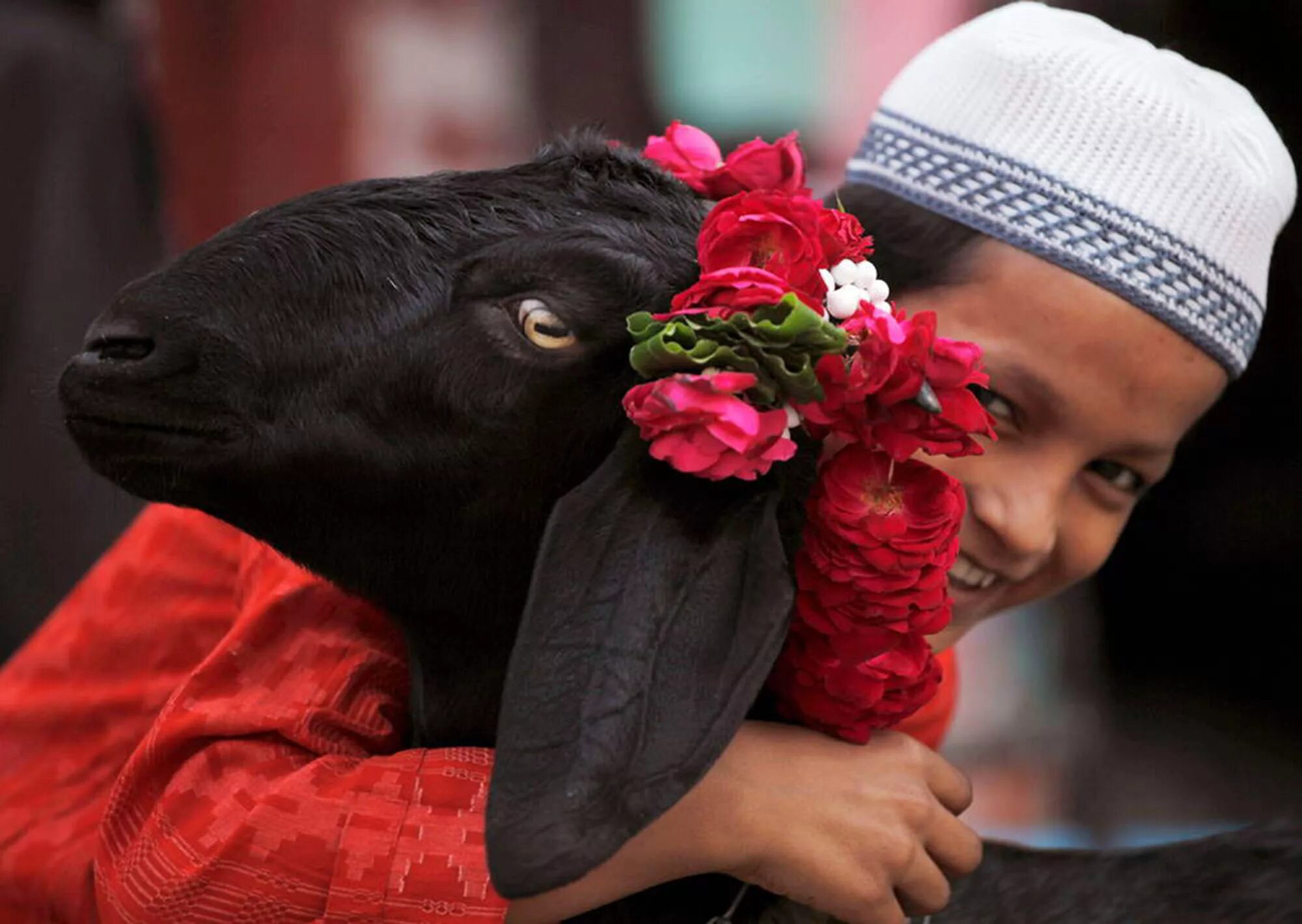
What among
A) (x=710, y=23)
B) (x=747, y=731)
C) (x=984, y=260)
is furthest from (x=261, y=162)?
(x=747, y=731)

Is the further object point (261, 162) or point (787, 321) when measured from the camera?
point (261, 162)

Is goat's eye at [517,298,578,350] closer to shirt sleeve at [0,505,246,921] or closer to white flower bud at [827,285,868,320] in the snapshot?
white flower bud at [827,285,868,320]

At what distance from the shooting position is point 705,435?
2.85 ft

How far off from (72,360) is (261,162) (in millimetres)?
1631

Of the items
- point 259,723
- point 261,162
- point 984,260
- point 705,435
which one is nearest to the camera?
point 705,435

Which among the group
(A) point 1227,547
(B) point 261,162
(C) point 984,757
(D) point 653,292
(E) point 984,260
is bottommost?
(C) point 984,757

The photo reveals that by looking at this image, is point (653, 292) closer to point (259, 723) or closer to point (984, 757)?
point (259, 723)

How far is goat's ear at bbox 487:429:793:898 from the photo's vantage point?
81cm

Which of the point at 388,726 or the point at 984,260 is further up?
the point at 984,260

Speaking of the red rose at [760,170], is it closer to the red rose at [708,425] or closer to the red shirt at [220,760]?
the red rose at [708,425]

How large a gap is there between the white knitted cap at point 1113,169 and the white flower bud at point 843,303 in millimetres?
374

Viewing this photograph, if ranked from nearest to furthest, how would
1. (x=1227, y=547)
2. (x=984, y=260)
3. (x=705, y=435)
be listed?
(x=705, y=435) → (x=984, y=260) → (x=1227, y=547)

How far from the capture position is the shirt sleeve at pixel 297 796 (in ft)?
3.26

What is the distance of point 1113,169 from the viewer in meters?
1.26
